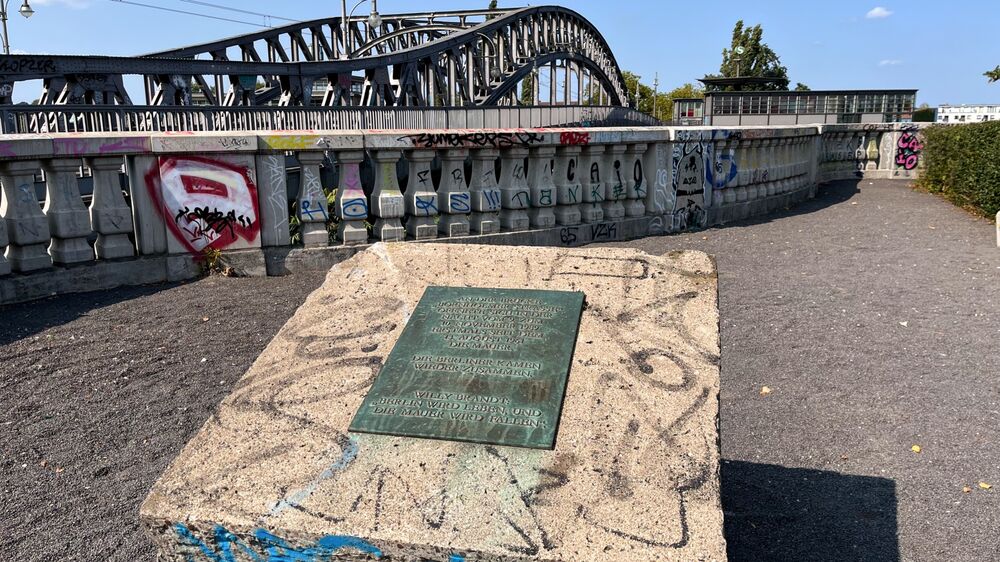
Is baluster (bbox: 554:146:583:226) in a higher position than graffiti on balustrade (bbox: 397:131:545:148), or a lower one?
lower

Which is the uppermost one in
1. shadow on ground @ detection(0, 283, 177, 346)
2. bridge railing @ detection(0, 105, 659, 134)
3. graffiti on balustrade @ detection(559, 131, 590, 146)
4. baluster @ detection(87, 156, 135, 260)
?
bridge railing @ detection(0, 105, 659, 134)

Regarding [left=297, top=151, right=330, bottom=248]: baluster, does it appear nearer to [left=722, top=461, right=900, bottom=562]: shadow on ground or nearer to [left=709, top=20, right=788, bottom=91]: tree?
[left=722, top=461, right=900, bottom=562]: shadow on ground

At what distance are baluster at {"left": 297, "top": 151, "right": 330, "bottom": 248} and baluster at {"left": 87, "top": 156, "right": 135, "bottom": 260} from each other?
1.64 meters

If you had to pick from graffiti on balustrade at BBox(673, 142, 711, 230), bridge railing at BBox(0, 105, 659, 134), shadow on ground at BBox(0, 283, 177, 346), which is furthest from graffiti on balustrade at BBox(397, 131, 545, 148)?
bridge railing at BBox(0, 105, 659, 134)

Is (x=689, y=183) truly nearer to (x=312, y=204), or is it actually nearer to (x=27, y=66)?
(x=312, y=204)

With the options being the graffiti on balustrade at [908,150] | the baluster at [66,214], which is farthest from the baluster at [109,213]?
the graffiti on balustrade at [908,150]

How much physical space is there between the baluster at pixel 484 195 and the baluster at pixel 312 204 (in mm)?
1747

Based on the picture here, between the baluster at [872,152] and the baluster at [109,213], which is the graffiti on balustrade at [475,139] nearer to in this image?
the baluster at [109,213]

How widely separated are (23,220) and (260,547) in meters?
5.68

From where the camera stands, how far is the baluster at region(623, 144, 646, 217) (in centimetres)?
1102

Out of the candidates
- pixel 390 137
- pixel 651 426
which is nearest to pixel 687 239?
pixel 390 137

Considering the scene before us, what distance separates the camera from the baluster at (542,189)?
9844 millimetres

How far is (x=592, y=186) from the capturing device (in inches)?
416

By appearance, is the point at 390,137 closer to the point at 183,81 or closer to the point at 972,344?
the point at 972,344
